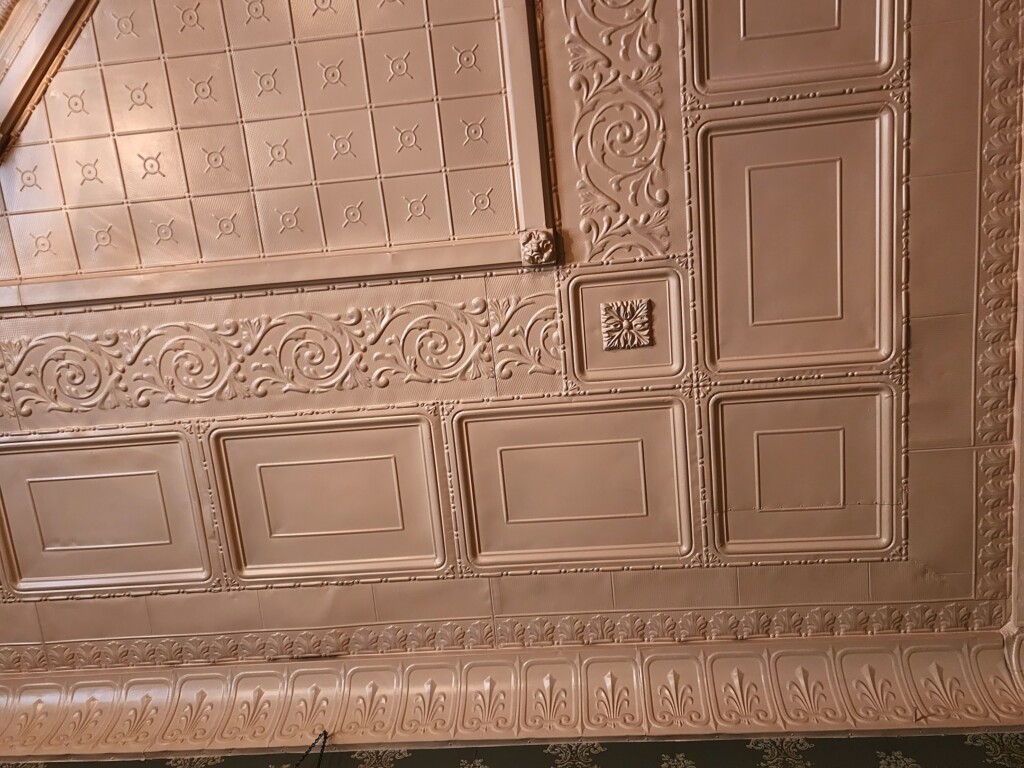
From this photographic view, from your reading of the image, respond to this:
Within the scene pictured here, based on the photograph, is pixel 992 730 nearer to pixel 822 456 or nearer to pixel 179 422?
pixel 822 456

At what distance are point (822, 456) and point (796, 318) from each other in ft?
1.32

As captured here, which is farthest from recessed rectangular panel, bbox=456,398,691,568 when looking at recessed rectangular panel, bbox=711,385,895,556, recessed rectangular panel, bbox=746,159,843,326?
recessed rectangular panel, bbox=746,159,843,326

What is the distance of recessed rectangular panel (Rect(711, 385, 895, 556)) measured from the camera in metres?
1.86

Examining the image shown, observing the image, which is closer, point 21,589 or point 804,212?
point 804,212

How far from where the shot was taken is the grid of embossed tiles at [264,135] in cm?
176

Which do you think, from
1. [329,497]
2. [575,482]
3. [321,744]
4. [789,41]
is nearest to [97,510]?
[329,497]

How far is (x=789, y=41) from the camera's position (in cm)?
167

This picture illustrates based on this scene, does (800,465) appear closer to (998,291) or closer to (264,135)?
(998,291)

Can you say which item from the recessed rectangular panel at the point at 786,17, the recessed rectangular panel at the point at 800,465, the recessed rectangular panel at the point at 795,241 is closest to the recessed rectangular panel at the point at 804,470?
the recessed rectangular panel at the point at 800,465

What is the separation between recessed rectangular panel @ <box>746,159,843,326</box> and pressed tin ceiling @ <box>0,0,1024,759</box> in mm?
11

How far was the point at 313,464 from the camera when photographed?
79.7 inches

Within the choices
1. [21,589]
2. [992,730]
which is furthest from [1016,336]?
[21,589]

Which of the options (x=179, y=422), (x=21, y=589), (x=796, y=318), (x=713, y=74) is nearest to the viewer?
(x=713, y=74)

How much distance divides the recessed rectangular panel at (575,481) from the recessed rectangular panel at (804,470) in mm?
239
